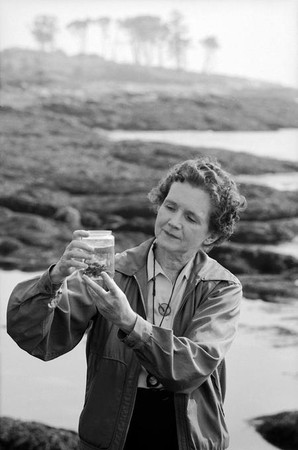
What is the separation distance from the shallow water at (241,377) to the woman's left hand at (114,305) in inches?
75.1

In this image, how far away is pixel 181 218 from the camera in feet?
6.28

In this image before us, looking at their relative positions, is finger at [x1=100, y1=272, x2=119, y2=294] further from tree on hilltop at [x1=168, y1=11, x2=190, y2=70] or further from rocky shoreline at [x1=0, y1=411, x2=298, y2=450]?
tree on hilltop at [x1=168, y1=11, x2=190, y2=70]

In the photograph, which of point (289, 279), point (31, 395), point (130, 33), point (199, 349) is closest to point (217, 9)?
point (130, 33)

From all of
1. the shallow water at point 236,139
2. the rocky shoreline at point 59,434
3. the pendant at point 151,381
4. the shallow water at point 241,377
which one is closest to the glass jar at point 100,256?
the pendant at point 151,381

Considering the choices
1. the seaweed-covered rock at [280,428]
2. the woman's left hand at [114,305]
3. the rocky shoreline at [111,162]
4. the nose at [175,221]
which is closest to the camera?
the woman's left hand at [114,305]

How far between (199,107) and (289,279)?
41.5 inches

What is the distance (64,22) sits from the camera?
12.5ft

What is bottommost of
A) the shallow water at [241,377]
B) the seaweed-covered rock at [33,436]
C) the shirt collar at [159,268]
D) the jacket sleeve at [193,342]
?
the seaweed-covered rock at [33,436]

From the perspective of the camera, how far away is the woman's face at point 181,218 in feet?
6.29

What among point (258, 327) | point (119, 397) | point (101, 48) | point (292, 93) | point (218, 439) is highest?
point (101, 48)

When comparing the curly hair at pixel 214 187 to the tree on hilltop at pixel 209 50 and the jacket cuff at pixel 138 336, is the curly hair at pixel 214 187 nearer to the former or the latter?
the jacket cuff at pixel 138 336

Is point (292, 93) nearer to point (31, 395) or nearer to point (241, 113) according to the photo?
point (241, 113)

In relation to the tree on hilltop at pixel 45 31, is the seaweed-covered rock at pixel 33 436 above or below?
below

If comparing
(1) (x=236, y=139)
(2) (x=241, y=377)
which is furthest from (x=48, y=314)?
(1) (x=236, y=139)
